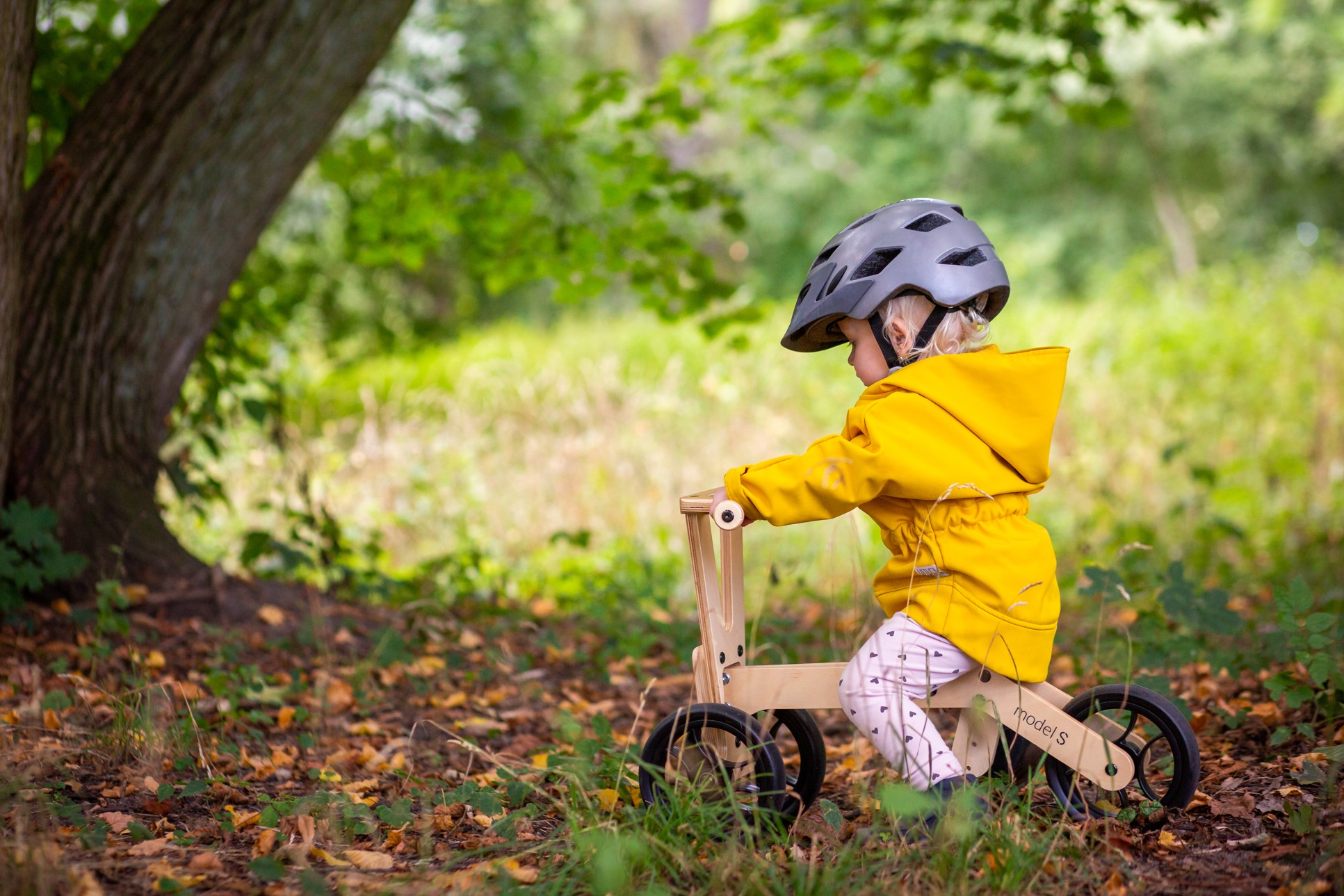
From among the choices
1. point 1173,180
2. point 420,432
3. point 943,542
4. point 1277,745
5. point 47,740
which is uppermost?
point 1173,180

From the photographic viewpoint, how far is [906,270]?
256 cm

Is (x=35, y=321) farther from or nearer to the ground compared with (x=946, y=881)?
farther from the ground

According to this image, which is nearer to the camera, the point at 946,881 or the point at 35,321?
the point at 946,881

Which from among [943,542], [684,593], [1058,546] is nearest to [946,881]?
[943,542]

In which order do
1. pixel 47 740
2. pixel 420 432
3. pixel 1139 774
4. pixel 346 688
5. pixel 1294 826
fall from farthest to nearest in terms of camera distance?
pixel 420 432, pixel 346 688, pixel 47 740, pixel 1139 774, pixel 1294 826

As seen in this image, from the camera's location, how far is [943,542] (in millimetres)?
2482

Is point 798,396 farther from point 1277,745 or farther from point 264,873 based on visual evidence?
point 264,873

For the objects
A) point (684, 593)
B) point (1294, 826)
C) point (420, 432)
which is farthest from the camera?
point (420, 432)

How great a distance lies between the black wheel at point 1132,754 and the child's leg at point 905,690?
309 millimetres

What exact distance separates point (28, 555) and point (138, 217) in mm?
1280

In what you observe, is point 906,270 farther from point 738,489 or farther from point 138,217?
point 138,217

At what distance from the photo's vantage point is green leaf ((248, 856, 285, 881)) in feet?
7.05

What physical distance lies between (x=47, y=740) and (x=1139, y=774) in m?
2.91

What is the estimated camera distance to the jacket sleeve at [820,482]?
7.72ft
